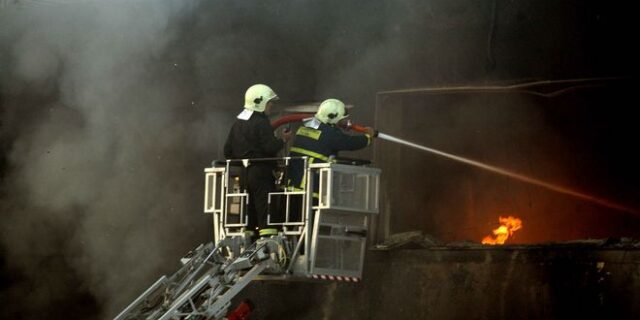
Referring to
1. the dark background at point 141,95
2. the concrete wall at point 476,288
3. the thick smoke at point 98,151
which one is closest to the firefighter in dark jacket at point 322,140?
the concrete wall at point 476,288

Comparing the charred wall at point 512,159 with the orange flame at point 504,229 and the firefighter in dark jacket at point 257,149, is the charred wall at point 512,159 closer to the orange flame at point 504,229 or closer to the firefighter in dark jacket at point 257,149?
the orange flame at point 504,229

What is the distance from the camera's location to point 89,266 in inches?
541

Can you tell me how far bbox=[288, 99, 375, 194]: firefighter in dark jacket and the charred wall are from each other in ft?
6.22

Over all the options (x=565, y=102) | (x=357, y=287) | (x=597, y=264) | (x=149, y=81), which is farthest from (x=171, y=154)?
(x=597, y=264)

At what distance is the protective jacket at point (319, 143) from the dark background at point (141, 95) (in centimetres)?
195

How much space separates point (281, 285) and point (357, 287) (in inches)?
42.7

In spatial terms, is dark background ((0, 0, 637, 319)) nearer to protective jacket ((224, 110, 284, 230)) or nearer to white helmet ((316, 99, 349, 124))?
white helmet ((316, 99, 349, 124))

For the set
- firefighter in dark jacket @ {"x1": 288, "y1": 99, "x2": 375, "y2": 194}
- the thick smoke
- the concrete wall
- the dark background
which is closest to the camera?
the concrete wall

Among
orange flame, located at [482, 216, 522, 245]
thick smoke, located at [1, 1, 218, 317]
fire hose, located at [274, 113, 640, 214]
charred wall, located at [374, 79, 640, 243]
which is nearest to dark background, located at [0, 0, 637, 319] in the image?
thick smoke, located at [1, 1, 218, 317]

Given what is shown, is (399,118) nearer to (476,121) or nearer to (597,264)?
(476,121)

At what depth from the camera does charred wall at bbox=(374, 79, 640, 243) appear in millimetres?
11766

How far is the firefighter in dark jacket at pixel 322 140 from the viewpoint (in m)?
10.6

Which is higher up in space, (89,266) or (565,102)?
(565,102)

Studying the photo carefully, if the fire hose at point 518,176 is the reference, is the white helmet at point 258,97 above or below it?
above
